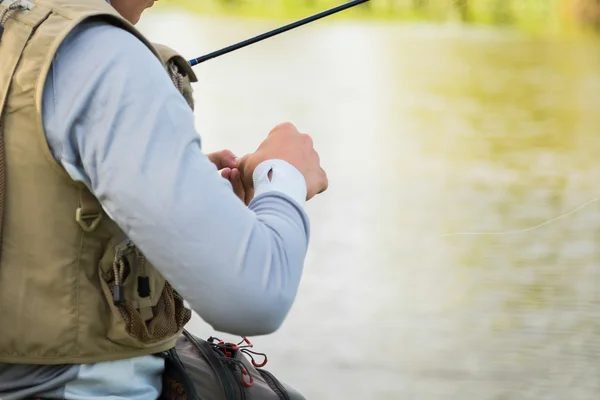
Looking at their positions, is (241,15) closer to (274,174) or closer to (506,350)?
(506,350)

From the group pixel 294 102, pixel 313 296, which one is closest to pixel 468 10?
pixel 294 102

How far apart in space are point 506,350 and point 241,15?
6.87m

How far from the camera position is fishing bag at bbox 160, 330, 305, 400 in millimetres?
987

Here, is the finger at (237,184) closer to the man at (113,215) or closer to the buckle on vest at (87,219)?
the man at (113,215)

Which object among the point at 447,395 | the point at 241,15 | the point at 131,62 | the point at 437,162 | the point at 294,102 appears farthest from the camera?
the point at 241,15

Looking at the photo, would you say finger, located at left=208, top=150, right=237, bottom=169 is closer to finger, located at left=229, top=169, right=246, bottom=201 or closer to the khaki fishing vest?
finger, located at left=229, top=169, right=246, bottom=201

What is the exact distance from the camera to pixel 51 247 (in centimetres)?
87

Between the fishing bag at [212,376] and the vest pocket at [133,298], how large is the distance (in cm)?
5

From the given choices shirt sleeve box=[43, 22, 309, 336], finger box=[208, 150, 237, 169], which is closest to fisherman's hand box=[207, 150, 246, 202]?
finger box=[208, 150, 237, 169]

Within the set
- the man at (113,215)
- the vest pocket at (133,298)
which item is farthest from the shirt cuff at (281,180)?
the vest pocket at (133,298)

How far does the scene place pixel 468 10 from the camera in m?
9.02

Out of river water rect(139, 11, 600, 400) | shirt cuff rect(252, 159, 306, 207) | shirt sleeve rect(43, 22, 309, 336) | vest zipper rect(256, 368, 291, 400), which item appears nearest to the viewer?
shirt sleeve rect(43, 22, 309, 336)

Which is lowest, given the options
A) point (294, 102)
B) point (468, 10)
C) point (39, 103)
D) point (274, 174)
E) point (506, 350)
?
point (468, 10)

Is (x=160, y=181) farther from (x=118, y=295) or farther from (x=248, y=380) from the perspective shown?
(x=248, y=380)
